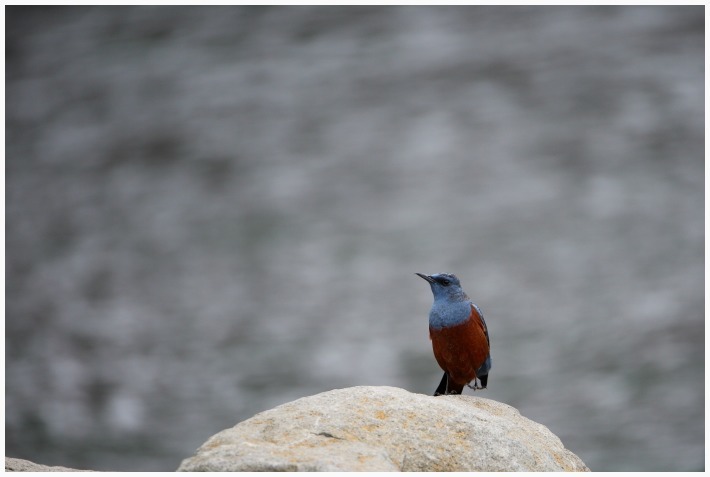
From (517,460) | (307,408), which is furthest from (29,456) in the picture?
(517,460)

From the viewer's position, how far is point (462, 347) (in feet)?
21.2

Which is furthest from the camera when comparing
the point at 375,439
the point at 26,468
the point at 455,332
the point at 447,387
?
the point at 447,387

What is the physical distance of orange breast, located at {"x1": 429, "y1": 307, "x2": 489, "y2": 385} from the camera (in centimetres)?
647

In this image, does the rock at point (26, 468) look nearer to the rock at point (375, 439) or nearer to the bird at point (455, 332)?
the rock at point (375, 439)

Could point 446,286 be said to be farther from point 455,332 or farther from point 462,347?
point 462,347

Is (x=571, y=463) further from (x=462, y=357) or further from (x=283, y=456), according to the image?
(x=283, y=456)

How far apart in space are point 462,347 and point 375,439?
183 cm

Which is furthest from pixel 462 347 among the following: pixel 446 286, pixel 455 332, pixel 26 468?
pixel 26 468

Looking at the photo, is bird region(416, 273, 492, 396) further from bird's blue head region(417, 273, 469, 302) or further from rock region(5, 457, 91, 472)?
rock region(5, 457, 91, 472)

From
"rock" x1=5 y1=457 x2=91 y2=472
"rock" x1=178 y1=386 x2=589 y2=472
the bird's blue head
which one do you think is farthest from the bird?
"rock" x1=5 y1=457 x2=91 y2=472

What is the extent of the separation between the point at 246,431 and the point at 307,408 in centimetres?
45

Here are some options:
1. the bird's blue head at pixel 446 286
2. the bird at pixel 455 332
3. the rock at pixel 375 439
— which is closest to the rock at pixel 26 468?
the rock at pixel 375 439

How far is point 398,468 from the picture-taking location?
4676mm

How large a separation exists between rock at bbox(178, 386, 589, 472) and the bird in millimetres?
1021
